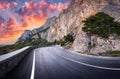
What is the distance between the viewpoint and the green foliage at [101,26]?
43.6m

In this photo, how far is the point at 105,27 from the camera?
150 ft

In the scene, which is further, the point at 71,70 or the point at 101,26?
the point at 101,26

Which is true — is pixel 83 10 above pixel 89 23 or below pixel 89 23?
above

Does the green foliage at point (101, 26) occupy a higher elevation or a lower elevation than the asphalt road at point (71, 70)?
higher

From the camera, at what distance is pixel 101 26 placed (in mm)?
46094

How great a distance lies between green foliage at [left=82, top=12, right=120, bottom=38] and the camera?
43569mm

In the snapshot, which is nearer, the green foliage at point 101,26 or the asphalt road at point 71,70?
the asphalt road at point 71,70

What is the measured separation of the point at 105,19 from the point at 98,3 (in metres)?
23.4

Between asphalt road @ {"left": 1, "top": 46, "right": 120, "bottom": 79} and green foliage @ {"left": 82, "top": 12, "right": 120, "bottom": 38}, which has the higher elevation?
green foliage @ {"left": 82, "top": 12, "right": 120, "bottom": 38}

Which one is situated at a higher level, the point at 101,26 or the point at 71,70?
the point at 101,26

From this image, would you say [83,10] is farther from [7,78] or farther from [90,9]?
[7,78]

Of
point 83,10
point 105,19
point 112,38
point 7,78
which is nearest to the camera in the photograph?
point 7,78

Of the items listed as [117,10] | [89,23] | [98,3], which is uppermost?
[98,3]

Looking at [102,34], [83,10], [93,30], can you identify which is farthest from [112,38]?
[83,10]
